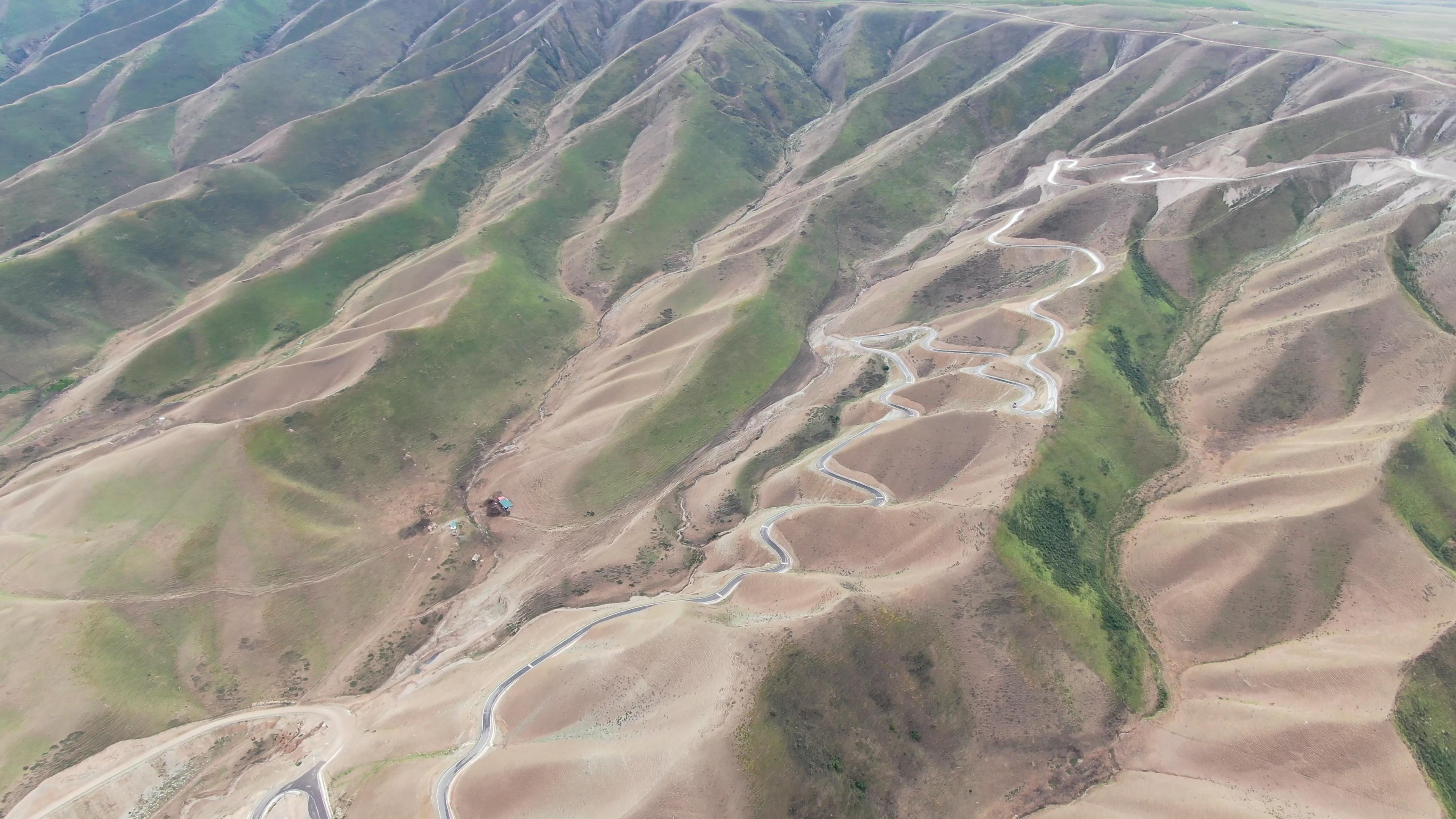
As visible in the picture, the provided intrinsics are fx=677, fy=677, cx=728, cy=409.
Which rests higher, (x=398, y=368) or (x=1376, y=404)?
(x=398, y=368)

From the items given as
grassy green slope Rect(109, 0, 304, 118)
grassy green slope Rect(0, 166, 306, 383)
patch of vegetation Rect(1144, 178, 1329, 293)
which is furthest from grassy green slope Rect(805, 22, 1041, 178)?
grassy green slope Rect(109, 0, 304, 118)

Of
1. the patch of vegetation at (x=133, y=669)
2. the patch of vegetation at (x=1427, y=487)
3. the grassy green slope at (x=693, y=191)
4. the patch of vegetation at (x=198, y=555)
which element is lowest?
the patch of vegetation at (x=1427, y=487)

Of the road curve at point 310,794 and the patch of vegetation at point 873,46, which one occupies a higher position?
the patch of vegetation at point 873,46

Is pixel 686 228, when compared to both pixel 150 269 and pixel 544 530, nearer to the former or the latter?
pixel 544 530

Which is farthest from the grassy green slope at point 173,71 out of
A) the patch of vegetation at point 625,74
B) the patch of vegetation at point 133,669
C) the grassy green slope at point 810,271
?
the grassy green slope at point 810,271

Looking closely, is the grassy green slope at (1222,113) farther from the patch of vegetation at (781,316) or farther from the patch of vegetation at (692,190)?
the patch of vegetation at (692,190)

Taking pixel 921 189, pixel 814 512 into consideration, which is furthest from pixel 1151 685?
pixel 921 189
